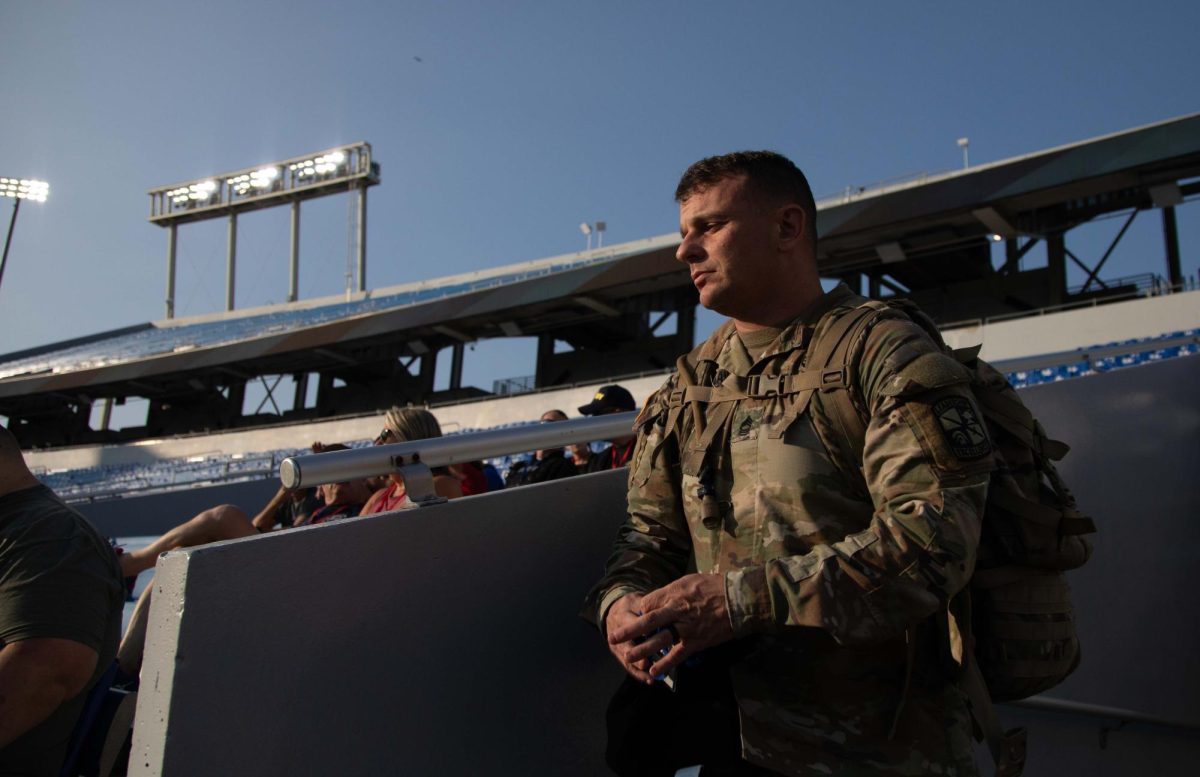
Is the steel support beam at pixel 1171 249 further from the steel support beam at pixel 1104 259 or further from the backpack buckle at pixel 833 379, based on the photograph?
the backpack buckle at pixel 833 379

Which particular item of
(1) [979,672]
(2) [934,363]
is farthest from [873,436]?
(1) [979,672]

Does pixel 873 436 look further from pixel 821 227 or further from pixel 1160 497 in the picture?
pixel 821 227

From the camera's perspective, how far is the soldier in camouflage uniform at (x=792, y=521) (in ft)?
4.48

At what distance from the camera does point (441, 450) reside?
6.78 feet

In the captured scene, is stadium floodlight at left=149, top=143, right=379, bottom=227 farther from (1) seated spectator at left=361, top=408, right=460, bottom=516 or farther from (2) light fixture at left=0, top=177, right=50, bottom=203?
(1) seated spectator at left=361, top=408, right=460, bottom=516

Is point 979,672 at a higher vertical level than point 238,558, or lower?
lower

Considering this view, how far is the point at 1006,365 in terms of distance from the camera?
12.6 feet

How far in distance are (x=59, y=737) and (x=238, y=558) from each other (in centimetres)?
90

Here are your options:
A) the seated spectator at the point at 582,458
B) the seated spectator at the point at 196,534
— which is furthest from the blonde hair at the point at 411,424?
the seated spectator at the point at 582,458

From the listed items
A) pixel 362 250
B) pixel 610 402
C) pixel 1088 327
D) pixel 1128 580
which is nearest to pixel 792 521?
pixel 1128 580

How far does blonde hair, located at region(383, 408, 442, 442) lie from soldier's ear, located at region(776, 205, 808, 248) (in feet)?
6.67

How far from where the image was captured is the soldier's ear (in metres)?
1.76

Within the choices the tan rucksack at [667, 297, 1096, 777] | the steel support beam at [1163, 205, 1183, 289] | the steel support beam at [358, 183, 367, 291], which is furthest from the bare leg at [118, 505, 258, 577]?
the steel support beam at [358, 183, 367, 291]

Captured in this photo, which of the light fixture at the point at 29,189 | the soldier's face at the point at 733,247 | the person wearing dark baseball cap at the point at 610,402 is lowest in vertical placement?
the person wearing dark baseball cap at the point at 610,402
